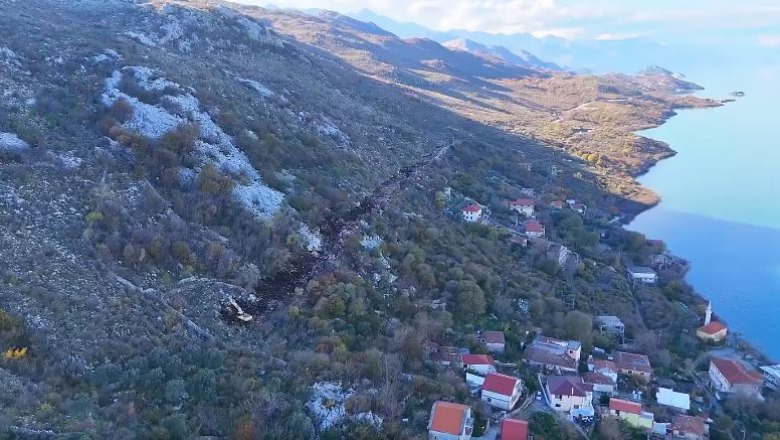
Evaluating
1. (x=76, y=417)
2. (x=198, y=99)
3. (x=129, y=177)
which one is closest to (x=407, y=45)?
(x=198, y=99)

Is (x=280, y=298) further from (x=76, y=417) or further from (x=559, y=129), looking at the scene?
(x=559, y=129)

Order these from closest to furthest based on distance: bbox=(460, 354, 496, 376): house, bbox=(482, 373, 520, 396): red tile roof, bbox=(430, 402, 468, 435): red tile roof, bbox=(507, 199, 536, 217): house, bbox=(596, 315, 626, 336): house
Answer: bbox=(430, 402, 468, 435): red tile roof, bbox=(482, 373, 520, 396): red tile roof, bbox=(460, 354, 496, 376): house, bbox=(596, 315, 626, 336): house, bbox=(507, 199, 536, 217): house

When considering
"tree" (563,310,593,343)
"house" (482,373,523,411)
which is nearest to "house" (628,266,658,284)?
"tree" (563,310,593,343)

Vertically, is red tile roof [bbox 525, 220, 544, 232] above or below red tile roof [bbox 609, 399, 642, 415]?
above

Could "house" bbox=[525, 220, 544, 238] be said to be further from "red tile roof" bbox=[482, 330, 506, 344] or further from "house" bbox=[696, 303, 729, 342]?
"red tile roof" bbox=[482, 330, 506, 344]

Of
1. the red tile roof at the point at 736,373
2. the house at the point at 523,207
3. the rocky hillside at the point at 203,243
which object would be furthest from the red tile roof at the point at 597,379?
the house at the point at 523,207
